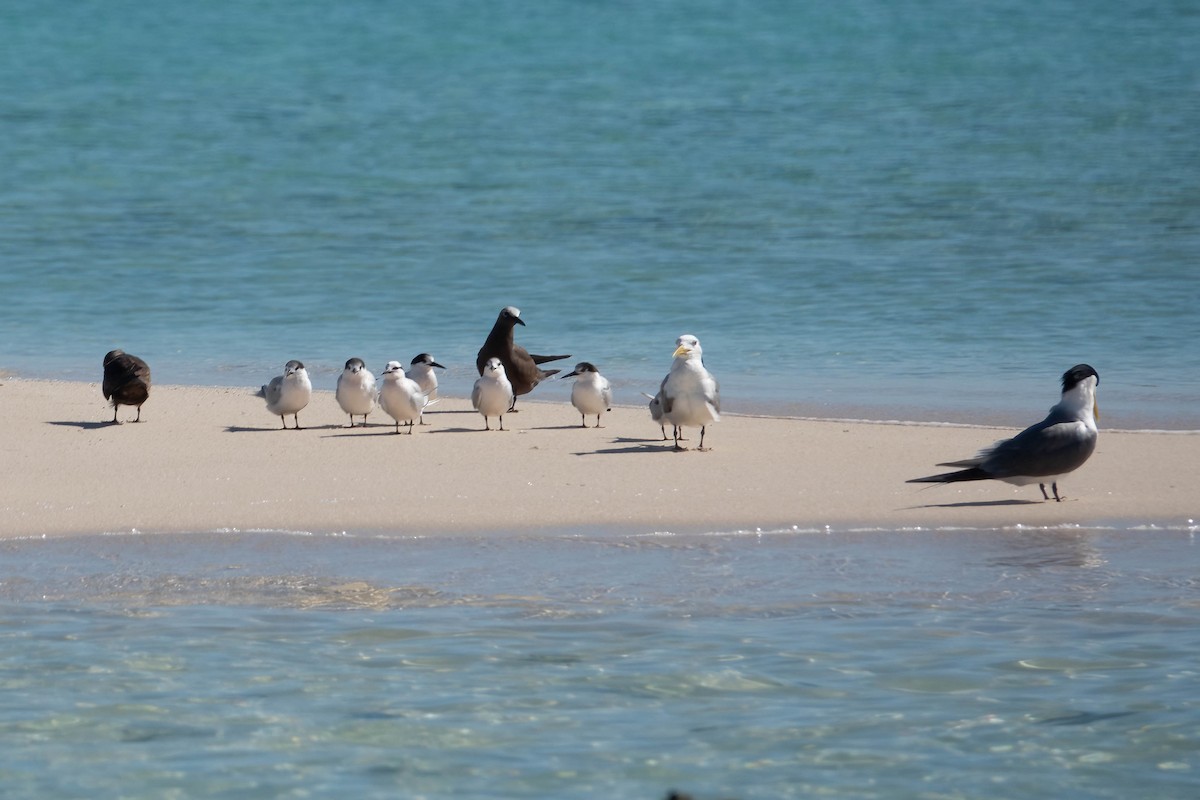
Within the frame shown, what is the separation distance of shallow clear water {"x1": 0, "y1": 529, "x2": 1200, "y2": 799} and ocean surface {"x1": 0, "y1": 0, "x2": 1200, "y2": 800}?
2cm

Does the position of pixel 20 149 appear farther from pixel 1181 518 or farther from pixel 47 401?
pixel 1181 518

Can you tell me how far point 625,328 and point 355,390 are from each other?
6398 mm

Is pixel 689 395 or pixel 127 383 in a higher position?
pixel 127 383

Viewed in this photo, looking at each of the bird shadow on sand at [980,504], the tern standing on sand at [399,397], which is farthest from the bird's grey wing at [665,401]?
the bird shadow on sand at [980,504]

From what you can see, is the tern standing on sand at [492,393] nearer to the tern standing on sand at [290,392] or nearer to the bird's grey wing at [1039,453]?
the tern standing on sand at [290,392]

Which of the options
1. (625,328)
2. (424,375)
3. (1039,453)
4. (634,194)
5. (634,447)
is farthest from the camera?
(634,194)

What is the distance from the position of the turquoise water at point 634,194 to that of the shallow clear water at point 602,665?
4.75 metres

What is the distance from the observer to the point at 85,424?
1095cm

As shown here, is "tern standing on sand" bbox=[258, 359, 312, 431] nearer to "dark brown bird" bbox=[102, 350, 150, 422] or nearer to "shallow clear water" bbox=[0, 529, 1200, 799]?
"dark brown bird" bbox=[102, 350, 150, 422]

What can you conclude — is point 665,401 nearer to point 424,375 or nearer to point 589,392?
point 589,392

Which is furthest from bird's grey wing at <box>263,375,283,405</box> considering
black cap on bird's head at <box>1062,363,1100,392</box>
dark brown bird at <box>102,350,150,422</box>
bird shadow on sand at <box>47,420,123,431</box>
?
black cap on bird's head at <box>1062,363,1100,392</box>

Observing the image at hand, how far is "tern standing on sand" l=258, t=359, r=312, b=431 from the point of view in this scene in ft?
35.7

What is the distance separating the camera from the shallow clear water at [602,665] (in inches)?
203

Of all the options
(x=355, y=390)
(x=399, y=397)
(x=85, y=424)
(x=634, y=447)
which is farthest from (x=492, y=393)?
(x=85, y=424)
